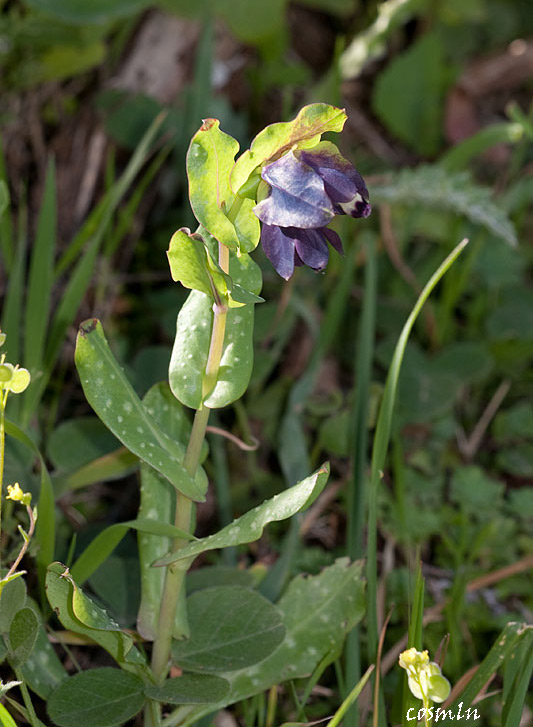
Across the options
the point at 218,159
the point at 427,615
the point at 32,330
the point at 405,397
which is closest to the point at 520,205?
the point at 405,397

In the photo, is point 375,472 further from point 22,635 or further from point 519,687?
point 22,635

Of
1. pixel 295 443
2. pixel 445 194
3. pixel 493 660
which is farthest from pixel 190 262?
pixel 445 194

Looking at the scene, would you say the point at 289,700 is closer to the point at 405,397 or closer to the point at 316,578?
the point at 316,578

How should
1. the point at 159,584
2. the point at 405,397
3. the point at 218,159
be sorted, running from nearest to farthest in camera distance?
the point at 218,159
the point at 159,584
the point at 405,397

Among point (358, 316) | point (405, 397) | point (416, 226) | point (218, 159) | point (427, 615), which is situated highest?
point (218, 159)

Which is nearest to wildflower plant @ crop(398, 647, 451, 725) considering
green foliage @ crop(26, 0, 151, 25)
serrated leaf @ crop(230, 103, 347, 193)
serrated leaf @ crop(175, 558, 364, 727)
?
serrated leaf @ crop(175, 558, 364, 727)
